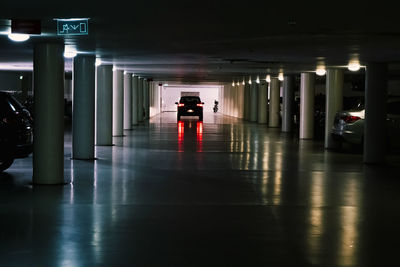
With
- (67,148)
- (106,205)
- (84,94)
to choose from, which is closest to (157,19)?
(106,205)

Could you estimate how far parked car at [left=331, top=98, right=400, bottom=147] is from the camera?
63.5 feet

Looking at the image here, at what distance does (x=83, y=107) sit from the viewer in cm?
1697

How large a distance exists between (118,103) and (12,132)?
39.7ft

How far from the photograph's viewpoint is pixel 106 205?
32.5 ft

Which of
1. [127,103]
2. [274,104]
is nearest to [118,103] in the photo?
[127,103]

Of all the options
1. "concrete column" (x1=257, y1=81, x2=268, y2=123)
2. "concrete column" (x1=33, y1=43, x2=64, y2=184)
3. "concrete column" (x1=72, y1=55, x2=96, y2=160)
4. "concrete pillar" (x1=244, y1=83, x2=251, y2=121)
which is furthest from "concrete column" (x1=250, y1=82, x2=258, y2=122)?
"concrete column" (x1=33, y1=43, x2=64, y2=184)

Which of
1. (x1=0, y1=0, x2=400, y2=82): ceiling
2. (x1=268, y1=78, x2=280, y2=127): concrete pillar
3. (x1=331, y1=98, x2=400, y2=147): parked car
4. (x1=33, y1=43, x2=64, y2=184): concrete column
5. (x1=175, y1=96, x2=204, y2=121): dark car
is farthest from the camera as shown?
(x1=175, y1=96, x2=204, y2=121): dark car

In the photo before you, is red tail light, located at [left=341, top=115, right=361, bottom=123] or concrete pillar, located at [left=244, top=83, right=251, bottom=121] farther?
concrete pillar, located at [left=244, top=83, right=251, bottom=121]

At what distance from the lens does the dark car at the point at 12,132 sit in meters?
13.3

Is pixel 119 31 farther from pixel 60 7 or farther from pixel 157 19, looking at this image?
pixel 60 7

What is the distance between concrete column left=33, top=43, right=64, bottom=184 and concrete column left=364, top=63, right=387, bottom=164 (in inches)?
294

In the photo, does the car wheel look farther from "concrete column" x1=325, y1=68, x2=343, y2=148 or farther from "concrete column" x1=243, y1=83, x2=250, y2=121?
"concrete column" x1=243, y1=83, x2=250, y2=121

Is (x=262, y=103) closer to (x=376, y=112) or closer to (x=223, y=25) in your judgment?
(x=376, y=112)

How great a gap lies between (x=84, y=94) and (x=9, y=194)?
632 cm
